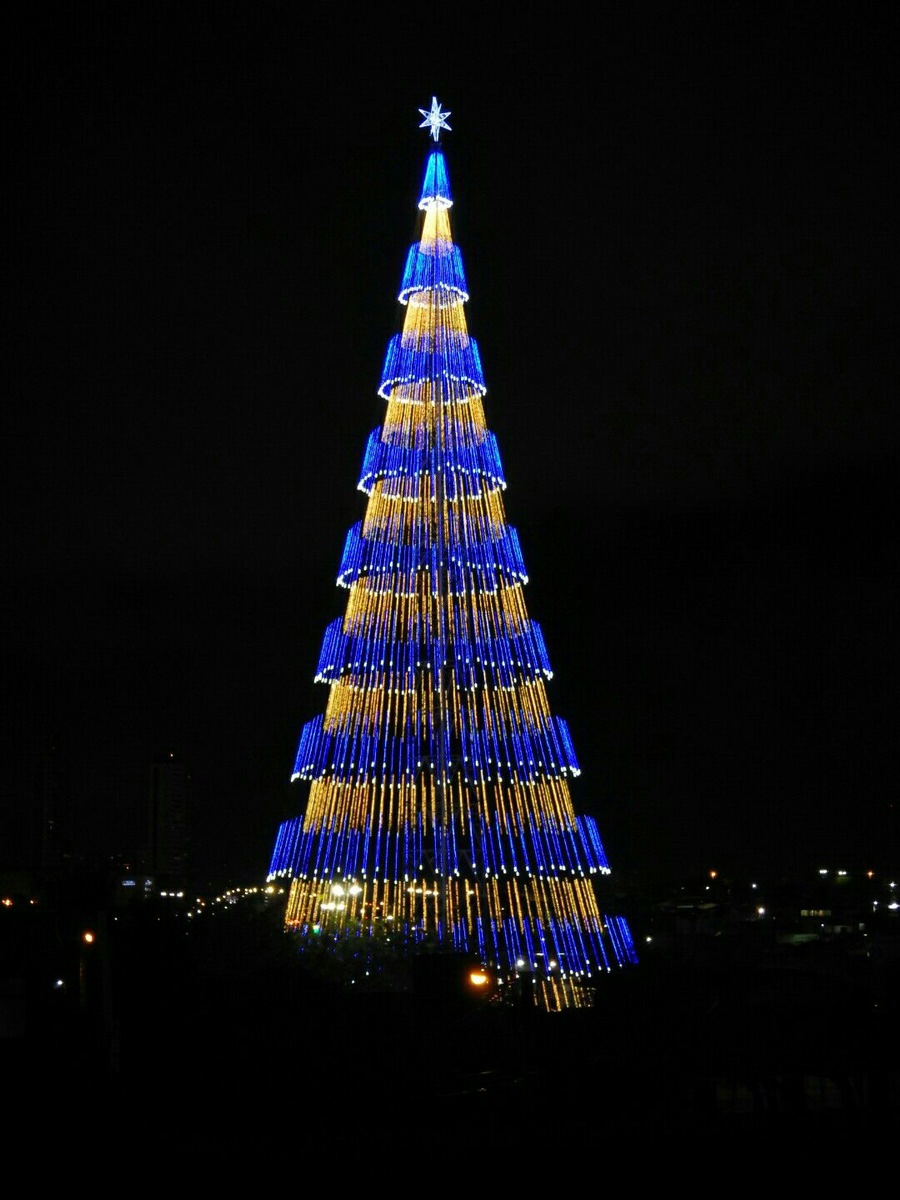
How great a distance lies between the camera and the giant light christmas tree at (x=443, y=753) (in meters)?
23.2

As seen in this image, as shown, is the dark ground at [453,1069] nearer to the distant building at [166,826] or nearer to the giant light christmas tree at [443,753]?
the giant light christmas tree at [443,753]

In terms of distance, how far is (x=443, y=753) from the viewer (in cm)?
2373

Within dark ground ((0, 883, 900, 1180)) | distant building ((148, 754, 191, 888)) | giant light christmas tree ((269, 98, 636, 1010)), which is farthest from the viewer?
distant building ((148, 754, 191, 888))

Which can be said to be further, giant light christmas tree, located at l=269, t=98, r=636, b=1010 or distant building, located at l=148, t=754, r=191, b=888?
distant building, located at l=148, t=754, r=191, b=888

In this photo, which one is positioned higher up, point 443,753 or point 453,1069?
point 443,753

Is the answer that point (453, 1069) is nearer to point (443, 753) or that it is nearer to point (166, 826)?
point (443, 753)

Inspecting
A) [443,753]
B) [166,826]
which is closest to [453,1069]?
[443,753]

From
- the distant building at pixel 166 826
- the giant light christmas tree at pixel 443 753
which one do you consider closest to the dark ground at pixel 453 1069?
the giant light christmas tree at pixel 443 753

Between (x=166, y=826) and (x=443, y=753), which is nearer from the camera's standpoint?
(x=443, y=753)

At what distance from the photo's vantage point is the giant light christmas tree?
76.2 ft

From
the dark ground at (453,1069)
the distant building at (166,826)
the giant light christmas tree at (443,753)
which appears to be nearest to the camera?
the dark ground at (453,1069)

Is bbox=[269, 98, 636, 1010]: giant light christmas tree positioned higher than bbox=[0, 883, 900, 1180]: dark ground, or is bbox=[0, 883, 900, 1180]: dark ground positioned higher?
bbox=[269, 98, 636, 1010]: giant light christmas tree

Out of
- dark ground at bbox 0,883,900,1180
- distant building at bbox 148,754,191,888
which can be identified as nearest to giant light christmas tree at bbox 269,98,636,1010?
dark ground at bbox 0,883,900,1180

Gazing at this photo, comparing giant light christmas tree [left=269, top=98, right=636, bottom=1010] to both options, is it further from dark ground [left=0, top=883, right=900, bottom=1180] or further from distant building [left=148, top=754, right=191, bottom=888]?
distant building [left=148, top=754, right=191, bottom=888]
